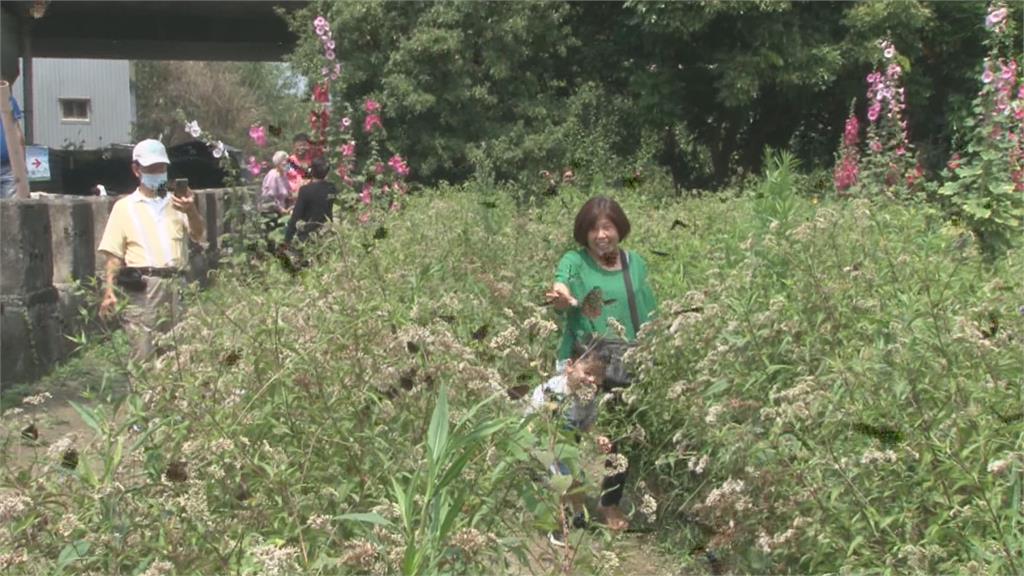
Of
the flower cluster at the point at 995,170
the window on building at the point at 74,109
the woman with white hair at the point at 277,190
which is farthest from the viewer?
the window on building at the point at 74,109

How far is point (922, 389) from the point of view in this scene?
3721mm

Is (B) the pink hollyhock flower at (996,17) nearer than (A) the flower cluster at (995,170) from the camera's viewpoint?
No

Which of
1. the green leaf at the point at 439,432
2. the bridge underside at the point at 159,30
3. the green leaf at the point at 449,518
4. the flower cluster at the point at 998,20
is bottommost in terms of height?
the green leaf at the point at 449,518

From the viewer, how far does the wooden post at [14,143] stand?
912 cm

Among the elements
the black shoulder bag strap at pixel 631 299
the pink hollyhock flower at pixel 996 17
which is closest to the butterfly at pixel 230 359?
the black shoulder bag strap at pixel 631 299

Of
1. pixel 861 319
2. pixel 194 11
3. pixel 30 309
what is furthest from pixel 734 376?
pixel 194 11

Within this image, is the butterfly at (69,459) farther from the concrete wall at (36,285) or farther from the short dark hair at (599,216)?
the concrete wall at (36,285)

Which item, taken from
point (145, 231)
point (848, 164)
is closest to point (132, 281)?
point (145, 231)

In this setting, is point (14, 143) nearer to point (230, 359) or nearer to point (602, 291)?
point (602, 291)

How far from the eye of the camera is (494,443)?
3.07 meters

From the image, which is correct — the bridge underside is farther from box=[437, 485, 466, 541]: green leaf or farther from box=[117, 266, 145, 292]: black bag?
box=[437, 485, 466, 541]: green leaf

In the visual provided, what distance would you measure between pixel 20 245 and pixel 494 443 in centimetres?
612

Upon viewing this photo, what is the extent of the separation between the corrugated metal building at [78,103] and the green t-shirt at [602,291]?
57141 millimetres

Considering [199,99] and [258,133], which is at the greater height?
[199,99]
